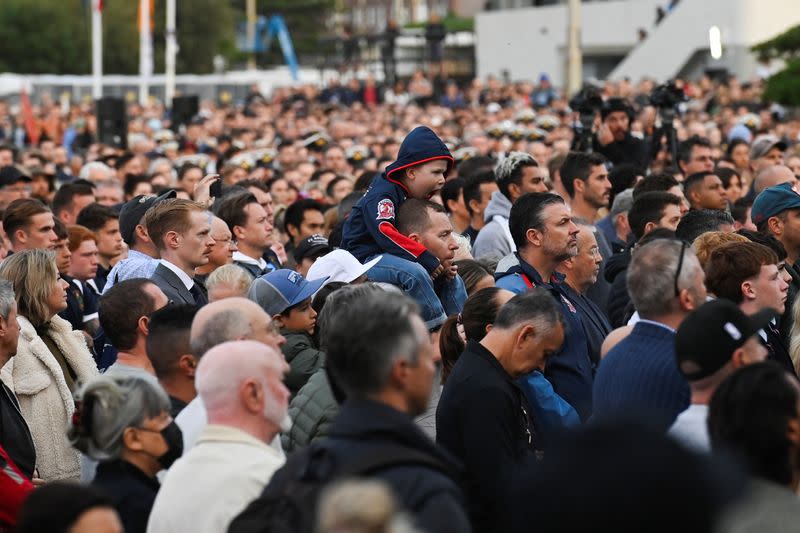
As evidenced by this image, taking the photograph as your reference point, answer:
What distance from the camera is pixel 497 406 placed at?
5.12 meters

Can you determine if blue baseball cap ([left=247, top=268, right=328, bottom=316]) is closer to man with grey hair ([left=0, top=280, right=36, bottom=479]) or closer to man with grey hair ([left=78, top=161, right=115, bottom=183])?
man with grey hair ([left=0, top=280, right=36, bottom=479])

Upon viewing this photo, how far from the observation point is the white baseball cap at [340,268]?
6.93 metres

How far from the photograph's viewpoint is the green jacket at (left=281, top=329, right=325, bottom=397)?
6105 millimetres

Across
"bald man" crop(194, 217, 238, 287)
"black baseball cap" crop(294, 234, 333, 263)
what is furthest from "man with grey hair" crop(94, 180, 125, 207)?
"bald man" crop(194, 217, 238, 287)

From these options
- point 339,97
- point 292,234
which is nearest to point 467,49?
point 339,97

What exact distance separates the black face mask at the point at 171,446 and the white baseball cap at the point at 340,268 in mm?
2258

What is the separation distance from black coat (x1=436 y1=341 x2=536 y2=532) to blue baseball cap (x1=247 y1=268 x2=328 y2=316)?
1379 mm

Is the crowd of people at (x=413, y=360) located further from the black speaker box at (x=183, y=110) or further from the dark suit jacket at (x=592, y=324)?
the black speaker box at (x=183, y=110)

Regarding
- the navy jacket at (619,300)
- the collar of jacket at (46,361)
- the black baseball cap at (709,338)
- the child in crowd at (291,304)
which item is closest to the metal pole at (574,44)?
the navy jacket at (619,300)

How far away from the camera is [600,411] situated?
5020 millimetres

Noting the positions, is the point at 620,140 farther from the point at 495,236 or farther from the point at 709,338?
the point at 709,338

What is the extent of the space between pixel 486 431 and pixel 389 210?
8.24ft

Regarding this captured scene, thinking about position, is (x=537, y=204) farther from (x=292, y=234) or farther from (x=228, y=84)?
(x=228, y=84)

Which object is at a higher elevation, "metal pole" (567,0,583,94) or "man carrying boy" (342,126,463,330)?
"metal pole" (567,0,583,94)
